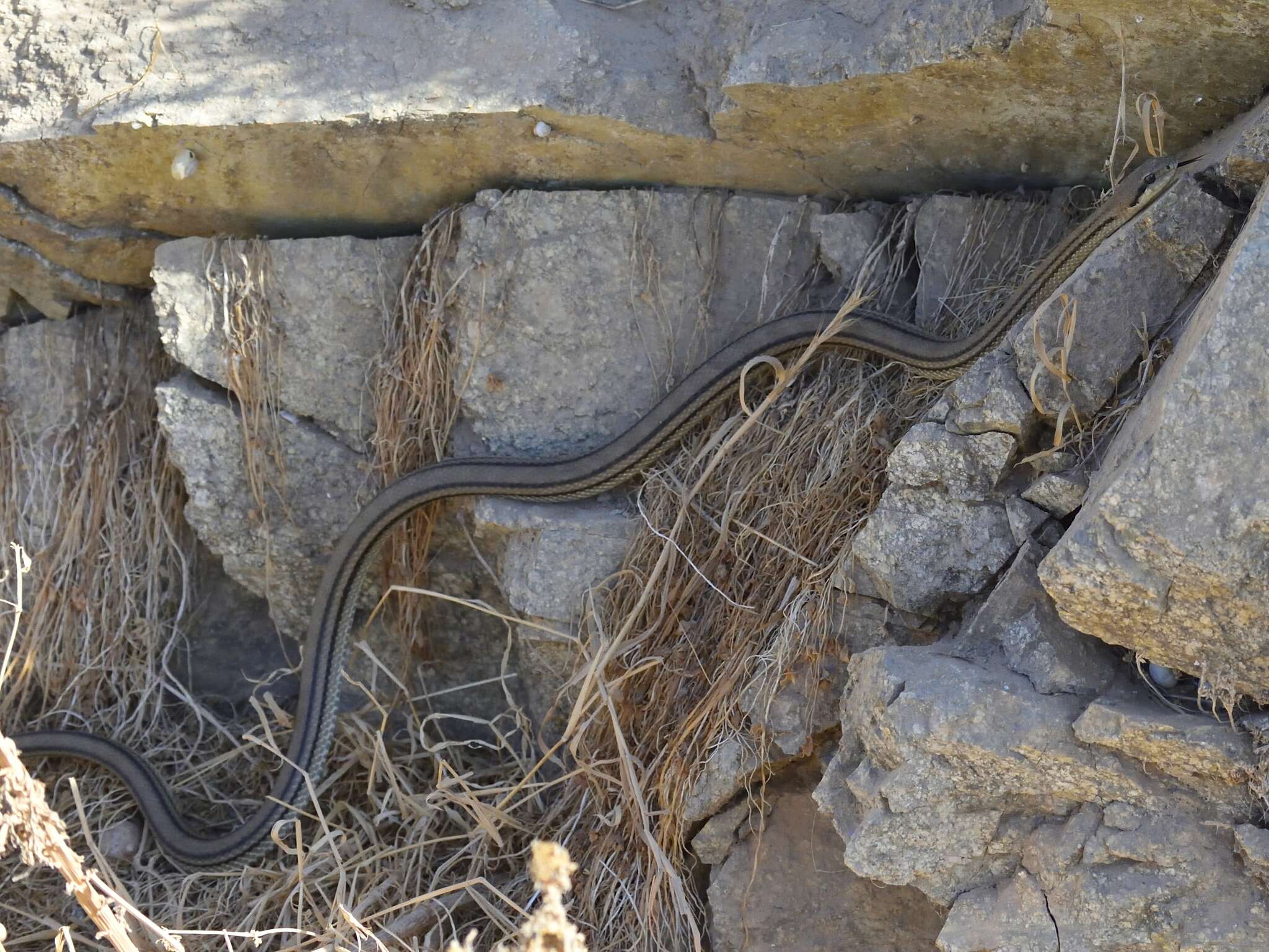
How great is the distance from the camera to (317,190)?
13.4 ft

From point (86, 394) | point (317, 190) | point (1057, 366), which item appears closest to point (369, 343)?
point (317, 190)

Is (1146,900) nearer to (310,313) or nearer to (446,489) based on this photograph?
(446,489)

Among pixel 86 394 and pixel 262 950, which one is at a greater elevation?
pixel 86 394

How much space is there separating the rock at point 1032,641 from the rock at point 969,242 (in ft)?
3.72

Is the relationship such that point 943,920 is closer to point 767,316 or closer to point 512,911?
point 512,911

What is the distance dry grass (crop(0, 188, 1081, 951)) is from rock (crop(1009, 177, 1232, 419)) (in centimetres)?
55

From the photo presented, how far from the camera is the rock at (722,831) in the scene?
3.27 metres

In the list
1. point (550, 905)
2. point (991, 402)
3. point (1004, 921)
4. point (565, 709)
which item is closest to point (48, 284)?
point (565, 709)

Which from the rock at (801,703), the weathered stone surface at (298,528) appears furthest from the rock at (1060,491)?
the weathered stone surface at (298,528)

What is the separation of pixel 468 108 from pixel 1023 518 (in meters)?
2.22

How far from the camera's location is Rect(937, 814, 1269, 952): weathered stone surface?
7.88ft

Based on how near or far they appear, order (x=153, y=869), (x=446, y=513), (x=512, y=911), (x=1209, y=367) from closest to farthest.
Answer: (x=1209, y=367) < (x=512, y=911) < (x=153, y=869) < (x=446, y=513)

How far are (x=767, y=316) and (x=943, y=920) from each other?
204 centimetres

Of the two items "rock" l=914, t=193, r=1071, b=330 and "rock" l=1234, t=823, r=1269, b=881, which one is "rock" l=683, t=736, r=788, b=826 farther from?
"rock" l=914, t=193, r=1071, b=330
